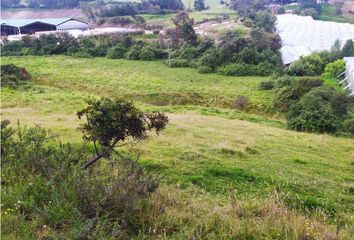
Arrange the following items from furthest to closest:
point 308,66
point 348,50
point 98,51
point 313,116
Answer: point 98,51, point 348,50, point 308,66, point 313,116

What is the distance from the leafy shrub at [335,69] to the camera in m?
37.3

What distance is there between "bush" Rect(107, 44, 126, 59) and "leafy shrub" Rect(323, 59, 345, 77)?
75.4 feet

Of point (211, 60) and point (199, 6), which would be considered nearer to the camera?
point (211, 60)

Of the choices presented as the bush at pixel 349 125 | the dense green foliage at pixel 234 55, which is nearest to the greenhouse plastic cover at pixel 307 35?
the dense green foliage at pixel 234 55

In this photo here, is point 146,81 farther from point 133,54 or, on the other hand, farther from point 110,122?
point 110,122

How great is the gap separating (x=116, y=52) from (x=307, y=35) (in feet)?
101

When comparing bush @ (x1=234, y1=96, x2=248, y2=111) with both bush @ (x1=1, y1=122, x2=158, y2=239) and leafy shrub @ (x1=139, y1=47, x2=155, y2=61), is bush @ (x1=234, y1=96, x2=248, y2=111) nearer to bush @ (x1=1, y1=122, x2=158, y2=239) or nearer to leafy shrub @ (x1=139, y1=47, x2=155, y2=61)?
leafy shrub @ (x1=139, y1=47, x2=155, y2=61)

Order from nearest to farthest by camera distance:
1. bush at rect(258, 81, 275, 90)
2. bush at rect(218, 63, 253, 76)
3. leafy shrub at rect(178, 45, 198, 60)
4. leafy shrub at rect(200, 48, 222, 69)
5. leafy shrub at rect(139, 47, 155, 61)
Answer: bush at rect(258, 81, 275, 90) < bush at rect(218, 63, 253, 76) < leafy shrub at rect(200, 48, 222, 69) < leafy shrub at rect(178, 45, 198, 60) < leafy shrub at rect(139, 47, 155, 61)

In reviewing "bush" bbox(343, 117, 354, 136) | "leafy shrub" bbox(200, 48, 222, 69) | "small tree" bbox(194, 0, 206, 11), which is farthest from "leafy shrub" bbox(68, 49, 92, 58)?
"small tree" bbox(194, 0, 206, 11)

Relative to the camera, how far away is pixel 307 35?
60156 mm

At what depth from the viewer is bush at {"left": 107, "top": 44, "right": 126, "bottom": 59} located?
46.6m

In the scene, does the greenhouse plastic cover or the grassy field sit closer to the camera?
the grassy field

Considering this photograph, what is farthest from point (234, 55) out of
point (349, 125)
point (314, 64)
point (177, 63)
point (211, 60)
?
point (349, 125)

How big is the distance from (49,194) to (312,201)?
18.2 ft
